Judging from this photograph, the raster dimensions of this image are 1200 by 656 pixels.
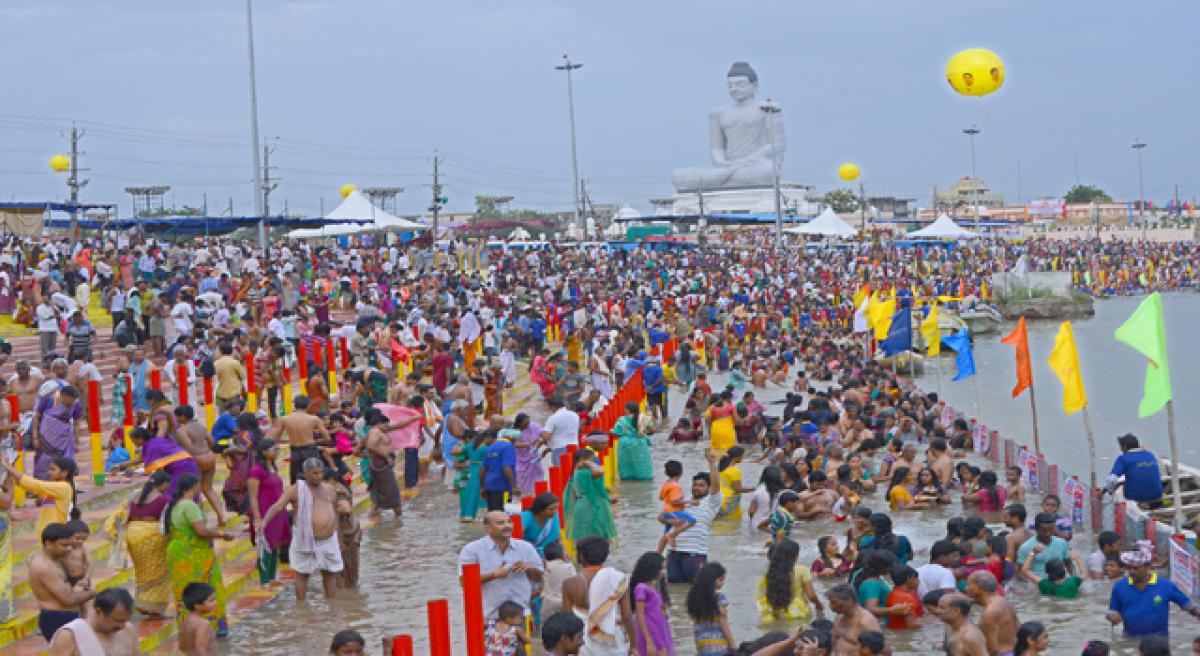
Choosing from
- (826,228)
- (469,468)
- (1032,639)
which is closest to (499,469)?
(469,468)

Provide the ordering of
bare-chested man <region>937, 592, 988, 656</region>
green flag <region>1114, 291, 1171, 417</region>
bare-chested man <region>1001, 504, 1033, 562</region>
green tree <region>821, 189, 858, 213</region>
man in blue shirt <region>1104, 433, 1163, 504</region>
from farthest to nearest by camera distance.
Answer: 1. green tree <region>821, 189, 858, 213</region>
2. man in blue shirt <region>1104, 433, 1163, 504</region>
3. green flag <region>1114, 291, 1171, 417</region>
4. bare-chested man <region>1001, 504, 1033, 562</region>
5. bare-chested man <region>937, 592, 988, 656</region>

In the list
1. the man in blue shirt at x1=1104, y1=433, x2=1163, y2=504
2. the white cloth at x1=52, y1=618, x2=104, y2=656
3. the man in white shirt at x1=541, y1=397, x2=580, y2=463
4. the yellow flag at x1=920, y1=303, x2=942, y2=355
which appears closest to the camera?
the white cloth at x1=52, y1=618, x2=104, y2=656

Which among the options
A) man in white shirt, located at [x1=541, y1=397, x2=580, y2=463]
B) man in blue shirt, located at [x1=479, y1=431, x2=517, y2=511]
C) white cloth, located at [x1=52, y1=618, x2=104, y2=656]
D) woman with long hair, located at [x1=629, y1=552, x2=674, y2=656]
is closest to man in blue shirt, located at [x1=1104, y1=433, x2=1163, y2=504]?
man in white shirt, located at [x1=541, y1=397, x2=580, y2=463]

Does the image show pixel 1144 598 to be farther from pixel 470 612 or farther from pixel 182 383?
pixel 182 383

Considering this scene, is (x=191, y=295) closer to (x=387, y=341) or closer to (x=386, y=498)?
(x=387, y=341)

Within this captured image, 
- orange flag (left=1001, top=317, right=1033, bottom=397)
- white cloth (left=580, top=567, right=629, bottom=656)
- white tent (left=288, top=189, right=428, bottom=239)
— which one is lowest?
white cloth (left=580, top=567, right=629, bottom=656)

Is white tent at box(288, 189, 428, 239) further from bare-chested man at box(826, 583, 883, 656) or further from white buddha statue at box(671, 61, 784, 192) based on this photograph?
white buddha statue at box(671, 61, 784, 192)

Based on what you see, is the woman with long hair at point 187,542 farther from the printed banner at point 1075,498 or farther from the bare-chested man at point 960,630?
the printed banner at point 1075,498

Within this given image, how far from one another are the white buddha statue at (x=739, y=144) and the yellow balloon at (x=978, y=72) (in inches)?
2447

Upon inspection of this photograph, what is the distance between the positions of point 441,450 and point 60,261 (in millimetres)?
15462

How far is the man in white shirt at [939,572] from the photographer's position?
35.0 feet

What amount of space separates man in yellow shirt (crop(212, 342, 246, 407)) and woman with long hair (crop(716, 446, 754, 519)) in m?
5.77

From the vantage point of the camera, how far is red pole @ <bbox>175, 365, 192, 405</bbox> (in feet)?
53.1

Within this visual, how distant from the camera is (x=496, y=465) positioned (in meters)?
13.8
